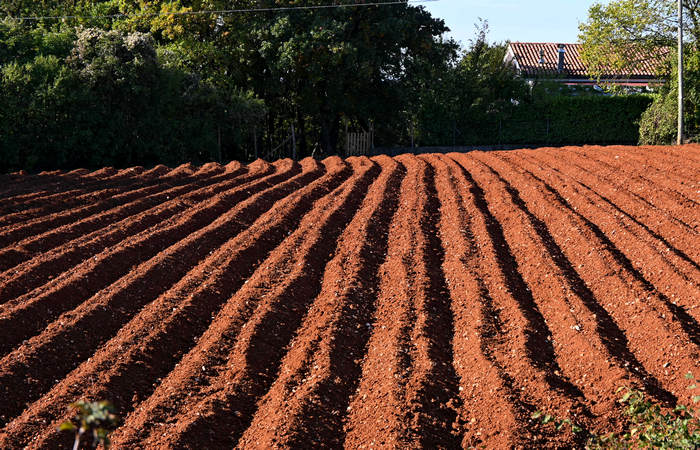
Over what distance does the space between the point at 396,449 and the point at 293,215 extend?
6.51 meters

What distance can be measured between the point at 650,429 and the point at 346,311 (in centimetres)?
326

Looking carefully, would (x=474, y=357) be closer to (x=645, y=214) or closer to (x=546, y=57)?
(x=645, y=214)

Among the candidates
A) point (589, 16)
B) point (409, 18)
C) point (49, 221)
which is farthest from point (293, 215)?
point (589, 16)

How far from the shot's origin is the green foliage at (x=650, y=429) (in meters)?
3.54

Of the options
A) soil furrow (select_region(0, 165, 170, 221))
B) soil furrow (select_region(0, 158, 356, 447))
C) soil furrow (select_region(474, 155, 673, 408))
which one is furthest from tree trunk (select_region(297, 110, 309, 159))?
soil furrow (select_region(474, 155, 673, 408))

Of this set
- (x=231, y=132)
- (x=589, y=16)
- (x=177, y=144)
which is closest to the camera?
(x=177, y=144)

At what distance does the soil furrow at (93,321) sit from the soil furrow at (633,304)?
4415 mm

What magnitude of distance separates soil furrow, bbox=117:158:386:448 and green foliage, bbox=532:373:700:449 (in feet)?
6.70

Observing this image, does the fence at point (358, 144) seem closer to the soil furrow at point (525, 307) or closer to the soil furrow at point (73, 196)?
the soil furrow at point (73, 196)

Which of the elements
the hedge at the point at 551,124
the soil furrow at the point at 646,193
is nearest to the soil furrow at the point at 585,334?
the soil furrow at the point at 646,193

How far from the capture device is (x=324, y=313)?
6.50m

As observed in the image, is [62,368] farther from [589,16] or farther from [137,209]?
[589,16]

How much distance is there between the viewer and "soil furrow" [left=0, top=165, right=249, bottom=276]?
8273mm

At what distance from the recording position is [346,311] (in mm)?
6527
